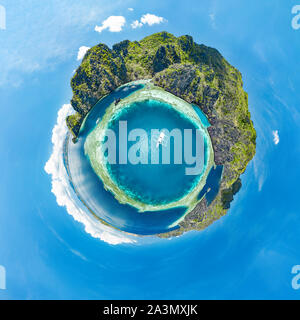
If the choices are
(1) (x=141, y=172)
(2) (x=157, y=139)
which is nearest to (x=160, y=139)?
(2) (x=157, y=139)

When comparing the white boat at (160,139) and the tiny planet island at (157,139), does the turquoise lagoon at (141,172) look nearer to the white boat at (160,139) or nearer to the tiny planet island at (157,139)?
the tiny planet island at (157,139)

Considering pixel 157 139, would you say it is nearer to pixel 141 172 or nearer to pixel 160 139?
pixel 160 139

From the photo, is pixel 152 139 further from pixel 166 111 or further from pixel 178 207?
pixel 178 207

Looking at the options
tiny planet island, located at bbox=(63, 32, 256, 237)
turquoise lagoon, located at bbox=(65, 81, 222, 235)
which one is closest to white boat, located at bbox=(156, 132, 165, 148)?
tiny planet island, located at bbox=(63, 32, 256, 237)

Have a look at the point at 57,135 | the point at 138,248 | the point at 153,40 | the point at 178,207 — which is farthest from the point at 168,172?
the point at 153,40

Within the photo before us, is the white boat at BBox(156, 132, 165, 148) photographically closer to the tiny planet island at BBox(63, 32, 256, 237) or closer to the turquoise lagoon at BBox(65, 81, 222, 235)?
the tiny planet island at BBox(63, 32, 256, 237)

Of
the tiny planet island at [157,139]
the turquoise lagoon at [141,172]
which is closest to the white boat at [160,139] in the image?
the tiny planet island at [157,139]

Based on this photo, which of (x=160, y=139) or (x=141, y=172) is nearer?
(x=160, y=139)

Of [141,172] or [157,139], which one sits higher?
[157,139]
